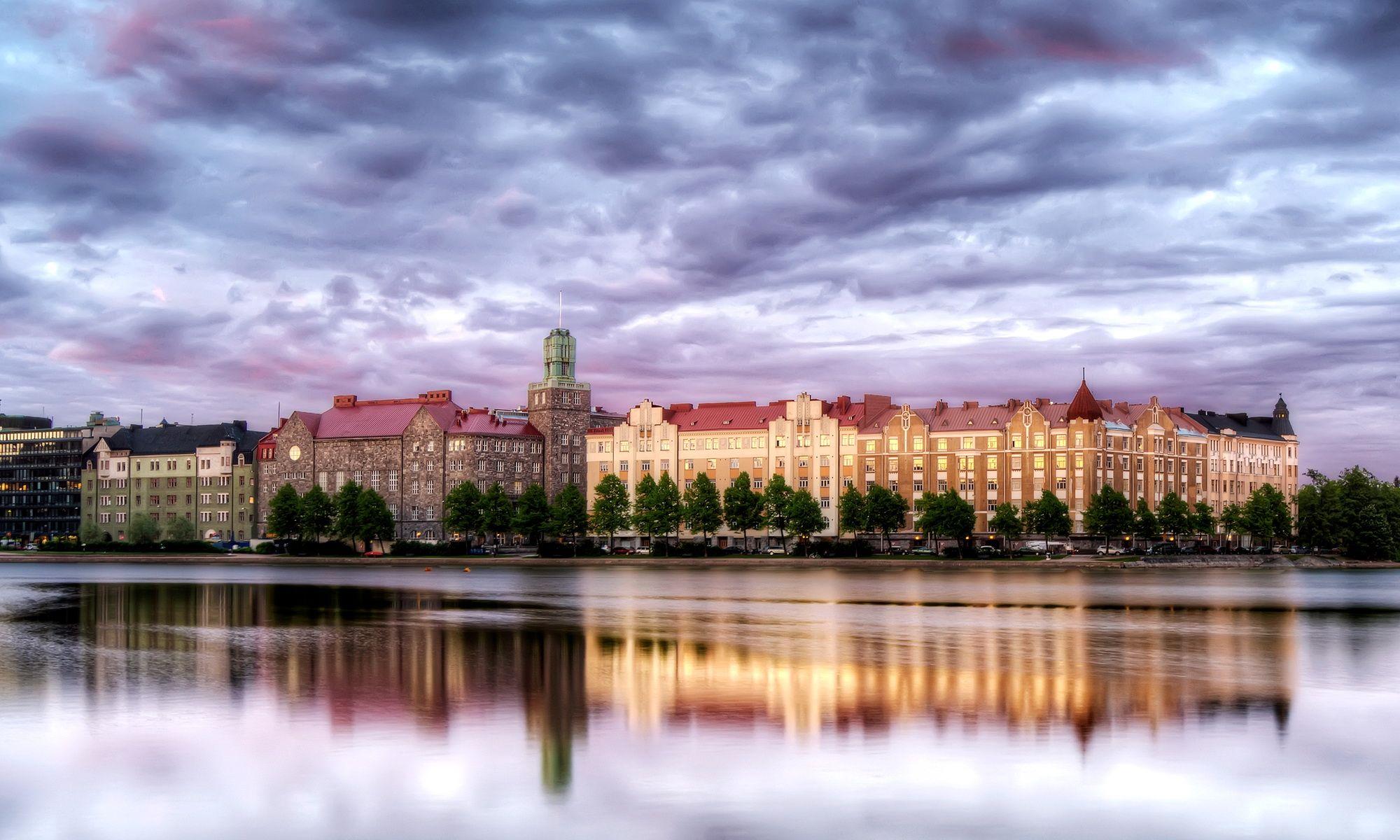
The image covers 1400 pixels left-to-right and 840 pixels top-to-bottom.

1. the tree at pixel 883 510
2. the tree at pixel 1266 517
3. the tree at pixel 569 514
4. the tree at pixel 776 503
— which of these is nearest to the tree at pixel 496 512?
the tree at pixel 569 514

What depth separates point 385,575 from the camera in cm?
11012

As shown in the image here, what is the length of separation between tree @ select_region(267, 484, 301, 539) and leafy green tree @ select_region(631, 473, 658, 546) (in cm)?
4026

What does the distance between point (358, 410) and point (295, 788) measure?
177 meters

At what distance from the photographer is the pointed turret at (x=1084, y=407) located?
15412cm

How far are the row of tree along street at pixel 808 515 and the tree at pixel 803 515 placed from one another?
0.33 feet

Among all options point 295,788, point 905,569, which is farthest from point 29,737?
point 905,569

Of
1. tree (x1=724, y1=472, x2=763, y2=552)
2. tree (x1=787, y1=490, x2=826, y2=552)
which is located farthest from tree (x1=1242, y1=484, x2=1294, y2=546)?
tree (x1=724, y1=472, x2=763, y2=552)

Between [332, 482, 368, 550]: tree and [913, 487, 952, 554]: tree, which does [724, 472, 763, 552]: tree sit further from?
[332, 482, 368, 550]: tree

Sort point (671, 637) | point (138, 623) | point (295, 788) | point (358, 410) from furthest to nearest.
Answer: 1. point (358, 410)
2. point (138, 623)
3. point (671, 637)
4. point (295, 788)

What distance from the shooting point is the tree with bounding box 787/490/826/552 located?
14900cm

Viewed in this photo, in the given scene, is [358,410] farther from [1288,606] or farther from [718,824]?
[718,824]

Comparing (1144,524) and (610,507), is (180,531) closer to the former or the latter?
(610,507)

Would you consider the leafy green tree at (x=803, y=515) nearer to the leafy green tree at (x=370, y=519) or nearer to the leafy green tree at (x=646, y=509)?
the leafy green tree at (x=646, y=509)

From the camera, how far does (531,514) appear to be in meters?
162
